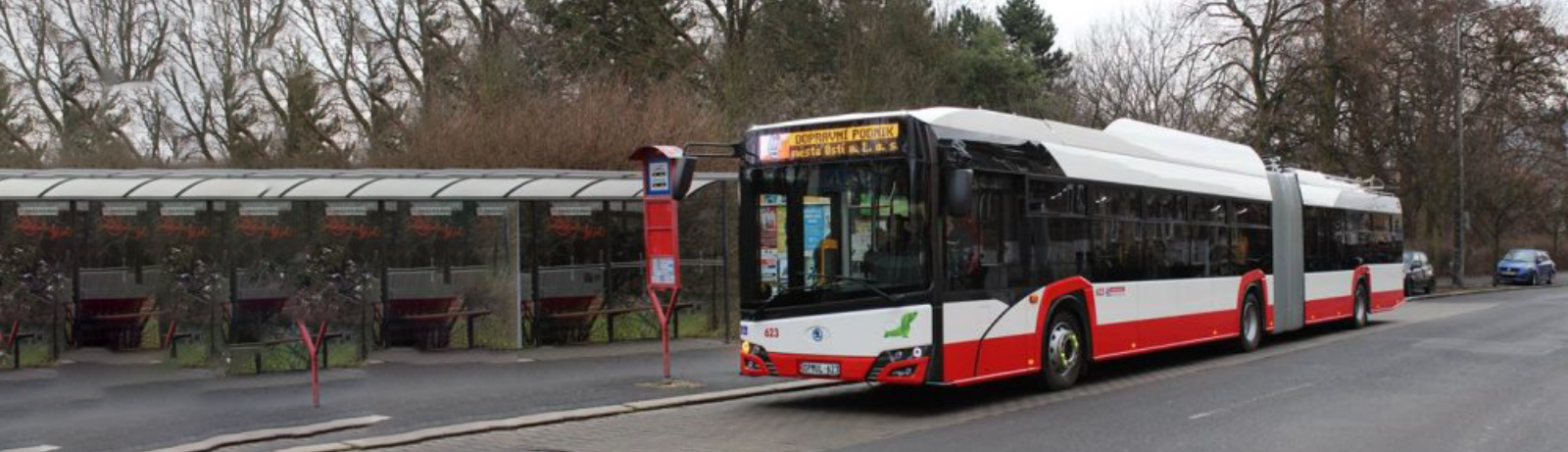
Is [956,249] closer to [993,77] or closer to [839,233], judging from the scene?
[839,233]

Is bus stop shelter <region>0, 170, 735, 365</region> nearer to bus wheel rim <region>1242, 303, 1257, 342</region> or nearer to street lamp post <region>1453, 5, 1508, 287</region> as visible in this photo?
bus wheel rim <region>1242, 303, 1257, 342</region>

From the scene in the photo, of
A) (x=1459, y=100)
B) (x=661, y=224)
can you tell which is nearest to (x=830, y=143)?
(x=661, y=224)

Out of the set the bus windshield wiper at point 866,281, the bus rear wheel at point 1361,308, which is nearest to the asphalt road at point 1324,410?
the bus windshield wiper at point 866,281

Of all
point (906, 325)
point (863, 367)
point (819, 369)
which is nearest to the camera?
point (906, 325)

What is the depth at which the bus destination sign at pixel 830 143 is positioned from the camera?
1119 cm

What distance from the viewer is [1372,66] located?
125 feet

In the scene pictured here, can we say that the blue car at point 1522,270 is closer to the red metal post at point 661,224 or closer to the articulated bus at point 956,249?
the articulated bus at point 956,249

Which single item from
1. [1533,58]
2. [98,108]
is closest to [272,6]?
[98,108]

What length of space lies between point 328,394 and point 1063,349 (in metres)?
7.63

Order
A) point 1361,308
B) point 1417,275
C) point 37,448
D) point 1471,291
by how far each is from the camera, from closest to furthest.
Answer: point 37,448
point 1361,308
point 1417,275
point 1471,291

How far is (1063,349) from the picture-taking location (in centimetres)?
1283

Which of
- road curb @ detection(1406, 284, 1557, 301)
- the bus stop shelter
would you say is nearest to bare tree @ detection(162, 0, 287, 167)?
the bus stop shelter

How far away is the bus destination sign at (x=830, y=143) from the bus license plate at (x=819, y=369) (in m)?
1.93

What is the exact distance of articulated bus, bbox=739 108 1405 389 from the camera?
11.0 meters
